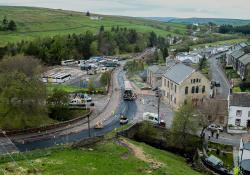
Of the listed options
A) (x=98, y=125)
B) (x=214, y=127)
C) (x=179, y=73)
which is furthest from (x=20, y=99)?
(x=179, y=73)

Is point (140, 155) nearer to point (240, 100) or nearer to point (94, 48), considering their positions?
point (240, 100)

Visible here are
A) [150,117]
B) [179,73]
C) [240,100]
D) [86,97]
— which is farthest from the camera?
[86,97]

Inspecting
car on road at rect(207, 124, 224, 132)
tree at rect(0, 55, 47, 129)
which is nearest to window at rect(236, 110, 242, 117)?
car on road at rect(207, 124, 224, 132)

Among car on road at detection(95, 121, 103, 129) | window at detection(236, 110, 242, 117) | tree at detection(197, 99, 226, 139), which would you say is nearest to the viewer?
tree at detection(197, 99, 226, 139)

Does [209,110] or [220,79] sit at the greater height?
[209,110]

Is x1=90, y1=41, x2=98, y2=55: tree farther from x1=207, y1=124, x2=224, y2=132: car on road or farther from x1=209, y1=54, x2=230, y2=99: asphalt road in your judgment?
x1=207, y1=124, x2=224, y2=132: car on road

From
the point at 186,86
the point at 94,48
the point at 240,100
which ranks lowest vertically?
the point at 240,100
